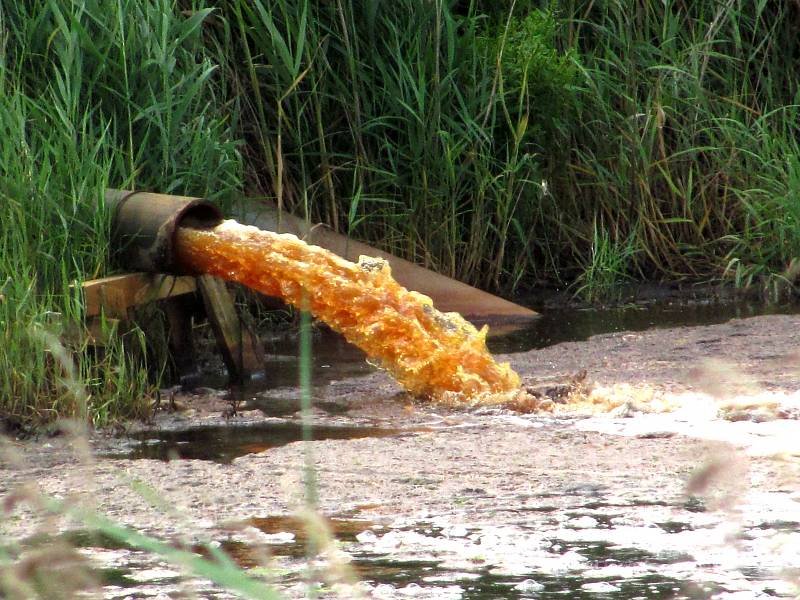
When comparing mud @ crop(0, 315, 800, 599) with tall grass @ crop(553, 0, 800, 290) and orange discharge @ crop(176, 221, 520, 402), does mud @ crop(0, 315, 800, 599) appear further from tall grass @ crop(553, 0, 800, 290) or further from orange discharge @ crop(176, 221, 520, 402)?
tall grass @ crop(553, 0, 800, 290)

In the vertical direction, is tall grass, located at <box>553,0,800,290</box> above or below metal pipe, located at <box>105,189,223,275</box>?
above

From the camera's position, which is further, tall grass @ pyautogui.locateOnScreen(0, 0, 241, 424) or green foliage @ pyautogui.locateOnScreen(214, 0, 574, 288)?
green foliage @ pyautogui.locateOnScreen(214, 0, 574, 288)

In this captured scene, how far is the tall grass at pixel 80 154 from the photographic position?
15.9 ft

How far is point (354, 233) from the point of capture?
302 inches

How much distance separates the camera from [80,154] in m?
5.87

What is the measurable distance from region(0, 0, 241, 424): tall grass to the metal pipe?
0.09m

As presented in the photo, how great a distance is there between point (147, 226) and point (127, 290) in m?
0.26

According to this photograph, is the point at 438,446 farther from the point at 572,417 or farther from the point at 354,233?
the point at 354,233

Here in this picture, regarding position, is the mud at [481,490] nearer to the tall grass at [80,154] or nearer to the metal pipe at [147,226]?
the tall grass at [80,154]

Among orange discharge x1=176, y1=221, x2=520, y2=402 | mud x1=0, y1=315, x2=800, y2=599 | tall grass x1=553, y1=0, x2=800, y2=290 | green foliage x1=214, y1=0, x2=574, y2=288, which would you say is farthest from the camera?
tall grass x1=553, y1=0, x2=800, y2=290

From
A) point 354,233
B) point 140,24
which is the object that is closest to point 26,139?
point 140,24

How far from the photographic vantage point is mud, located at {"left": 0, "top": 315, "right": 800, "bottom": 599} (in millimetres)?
2990

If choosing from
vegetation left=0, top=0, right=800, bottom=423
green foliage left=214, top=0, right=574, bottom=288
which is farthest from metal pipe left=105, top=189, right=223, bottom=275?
green foliage left=214, top=0, right=574, bottom=288

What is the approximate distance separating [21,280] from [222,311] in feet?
3.69
